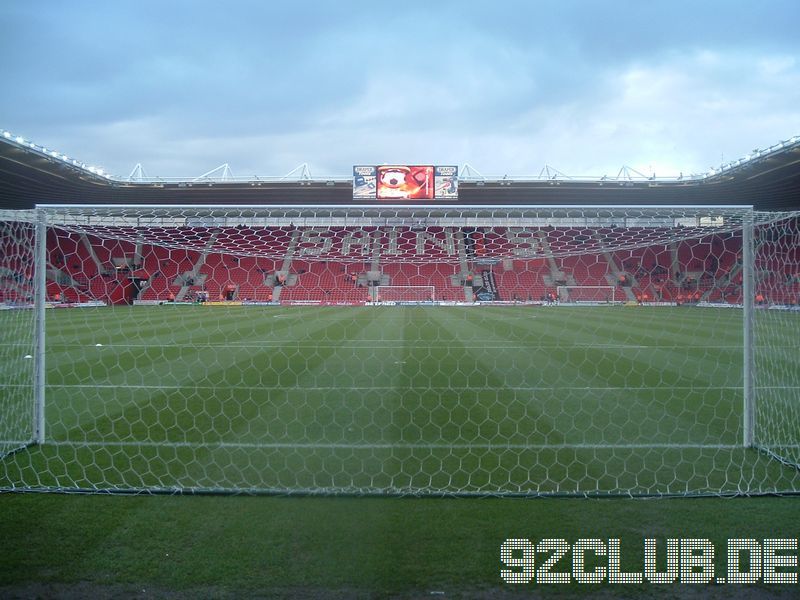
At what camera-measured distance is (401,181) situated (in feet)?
93.8

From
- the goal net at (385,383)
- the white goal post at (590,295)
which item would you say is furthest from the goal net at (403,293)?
the white goal post at (590,295)

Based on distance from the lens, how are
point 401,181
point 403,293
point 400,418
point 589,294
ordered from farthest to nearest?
1. point 401,181
2. point 589,294
3. point 403,293
4. point 400,418

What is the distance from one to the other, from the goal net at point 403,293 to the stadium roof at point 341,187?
12965 millimetres

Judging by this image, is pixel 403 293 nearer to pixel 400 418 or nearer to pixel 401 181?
pixel 400 418

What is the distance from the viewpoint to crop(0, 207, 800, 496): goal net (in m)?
Answer: 3.58

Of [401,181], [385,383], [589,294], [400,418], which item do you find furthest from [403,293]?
[401,181]

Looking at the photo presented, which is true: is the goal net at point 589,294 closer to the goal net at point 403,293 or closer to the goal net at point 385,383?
the goal net at point 403,293

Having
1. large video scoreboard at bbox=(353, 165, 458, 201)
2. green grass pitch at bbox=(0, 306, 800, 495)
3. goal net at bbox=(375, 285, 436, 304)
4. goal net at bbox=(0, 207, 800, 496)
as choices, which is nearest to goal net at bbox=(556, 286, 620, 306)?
goal net at bbox=(375, 285, 436, 304)

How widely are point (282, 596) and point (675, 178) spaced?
96.8 ft

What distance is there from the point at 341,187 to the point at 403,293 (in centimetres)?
1704

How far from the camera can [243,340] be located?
36.3 feet

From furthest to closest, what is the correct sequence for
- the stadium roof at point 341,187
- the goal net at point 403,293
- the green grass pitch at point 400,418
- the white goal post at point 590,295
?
1. the stadium roof at point 341,187
2. the white goal post at point 590,295
3. the goal net at point 403,293
4. the green grass pitch at point 400,418

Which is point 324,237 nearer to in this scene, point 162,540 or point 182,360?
point 182,360

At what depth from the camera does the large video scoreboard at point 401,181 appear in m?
28.0
